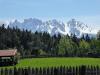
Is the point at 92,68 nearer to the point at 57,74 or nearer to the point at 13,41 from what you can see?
the point at 57,74

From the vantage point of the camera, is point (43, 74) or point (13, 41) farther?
point (13, 41)

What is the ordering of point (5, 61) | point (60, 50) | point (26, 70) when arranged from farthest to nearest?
point (60, 50) → point (5, 61) → point (26, 70)

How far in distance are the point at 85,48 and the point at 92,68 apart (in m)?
146

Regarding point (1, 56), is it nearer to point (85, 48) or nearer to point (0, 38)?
point (85, 48)

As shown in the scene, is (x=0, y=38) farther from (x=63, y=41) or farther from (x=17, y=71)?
(x=17, y=71)

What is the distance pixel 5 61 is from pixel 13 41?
127278mm

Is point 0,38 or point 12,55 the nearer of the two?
point 12,55

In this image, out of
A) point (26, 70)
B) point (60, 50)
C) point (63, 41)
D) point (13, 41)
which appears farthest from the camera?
point (13, 41)

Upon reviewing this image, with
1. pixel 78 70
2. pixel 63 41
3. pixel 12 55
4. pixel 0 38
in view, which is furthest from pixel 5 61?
pixel 0 38

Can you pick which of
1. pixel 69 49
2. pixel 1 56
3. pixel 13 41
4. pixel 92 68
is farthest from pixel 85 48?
pixel 92 68

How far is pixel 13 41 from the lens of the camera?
7643 inches

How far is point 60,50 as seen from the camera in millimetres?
169250

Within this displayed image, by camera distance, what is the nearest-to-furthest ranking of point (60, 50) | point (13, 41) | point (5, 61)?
1. point (5, 61)
2. point (60, 50)
3. point (13, 41)

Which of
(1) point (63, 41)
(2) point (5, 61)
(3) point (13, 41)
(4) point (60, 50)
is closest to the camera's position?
(2) point (5, 61)
